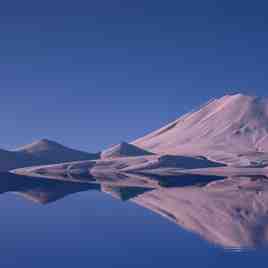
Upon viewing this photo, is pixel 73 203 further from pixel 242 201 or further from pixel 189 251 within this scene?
pixel 189 251

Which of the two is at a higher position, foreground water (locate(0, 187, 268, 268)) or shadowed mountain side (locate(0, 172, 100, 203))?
shadowed mountain side (locate(0, 172, 100, 203))

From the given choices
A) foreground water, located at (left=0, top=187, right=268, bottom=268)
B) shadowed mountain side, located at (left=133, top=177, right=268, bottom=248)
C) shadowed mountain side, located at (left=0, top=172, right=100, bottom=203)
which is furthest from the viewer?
shadowed mountain side, located at (left=0, top=172, right=100, bottom=203)

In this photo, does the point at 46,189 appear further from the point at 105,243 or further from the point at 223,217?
the point at 105,243

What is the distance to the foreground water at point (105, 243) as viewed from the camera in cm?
1853

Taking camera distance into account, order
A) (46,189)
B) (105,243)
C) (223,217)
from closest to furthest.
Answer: (105,243)
(223,217)
(46,189)

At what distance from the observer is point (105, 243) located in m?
22.6

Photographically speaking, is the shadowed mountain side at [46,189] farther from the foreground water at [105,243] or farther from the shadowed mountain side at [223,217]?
the foreground water at [105,243]

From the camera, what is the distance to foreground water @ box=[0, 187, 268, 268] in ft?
60.8

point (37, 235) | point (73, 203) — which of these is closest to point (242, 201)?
point (73, 203)

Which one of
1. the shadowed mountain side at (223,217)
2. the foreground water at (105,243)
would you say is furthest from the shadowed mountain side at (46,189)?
the foreground water at (105,243)

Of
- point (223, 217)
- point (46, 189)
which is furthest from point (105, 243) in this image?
point (46, 189)

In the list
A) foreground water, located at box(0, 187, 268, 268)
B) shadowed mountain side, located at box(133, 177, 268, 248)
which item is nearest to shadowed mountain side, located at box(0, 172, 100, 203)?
shadowed mountain side, located at box(133, 177, 268, 248)

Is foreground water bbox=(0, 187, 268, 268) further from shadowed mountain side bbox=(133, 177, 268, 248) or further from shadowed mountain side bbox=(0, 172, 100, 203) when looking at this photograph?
shadowed mountain side bbox=(0, 172, 100, 203)

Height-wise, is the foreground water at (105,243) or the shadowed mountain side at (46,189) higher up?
the shadowed mountain side at (46,189)
